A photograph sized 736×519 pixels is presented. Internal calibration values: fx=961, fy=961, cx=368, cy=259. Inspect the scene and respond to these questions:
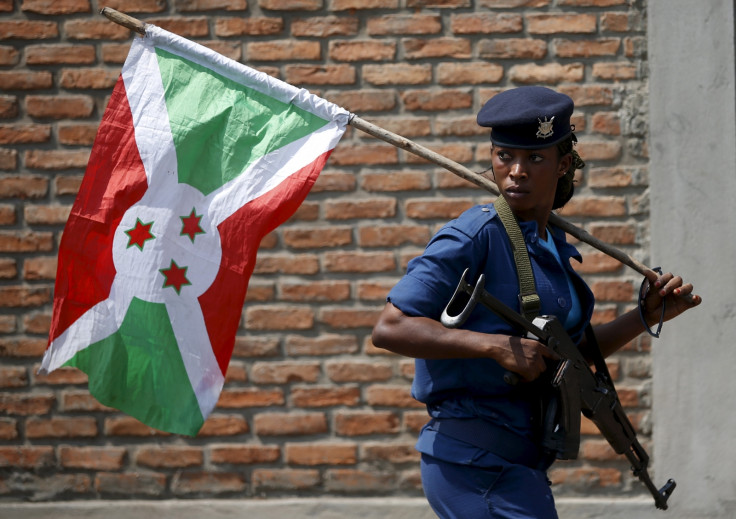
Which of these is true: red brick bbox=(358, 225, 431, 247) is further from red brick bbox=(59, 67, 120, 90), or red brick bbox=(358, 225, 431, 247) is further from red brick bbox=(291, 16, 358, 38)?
red brick bbox=(59, 67, 120, 90)

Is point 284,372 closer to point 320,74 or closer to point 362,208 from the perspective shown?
point 362,208

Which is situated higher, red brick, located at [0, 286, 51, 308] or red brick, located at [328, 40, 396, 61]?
red brick, located at [328, 40, 396, 61]

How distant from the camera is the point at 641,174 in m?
4.05

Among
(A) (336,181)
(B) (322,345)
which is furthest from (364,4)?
(B) (322,345)

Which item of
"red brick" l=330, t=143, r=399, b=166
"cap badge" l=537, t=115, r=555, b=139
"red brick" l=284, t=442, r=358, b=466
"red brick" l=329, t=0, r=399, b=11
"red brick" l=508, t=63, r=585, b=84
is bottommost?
"red brick" l=284, t=442, r=358, b=466

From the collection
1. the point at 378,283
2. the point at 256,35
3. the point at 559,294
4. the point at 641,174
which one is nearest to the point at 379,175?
the point at 378,283

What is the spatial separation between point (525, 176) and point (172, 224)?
101 centimetres

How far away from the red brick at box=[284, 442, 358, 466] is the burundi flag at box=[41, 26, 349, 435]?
1.46 meters

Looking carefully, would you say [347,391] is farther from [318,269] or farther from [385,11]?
[385,11]

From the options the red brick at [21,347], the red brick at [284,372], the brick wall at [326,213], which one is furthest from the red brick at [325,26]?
the red brick at [21,347]

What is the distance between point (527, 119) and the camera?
2336mm

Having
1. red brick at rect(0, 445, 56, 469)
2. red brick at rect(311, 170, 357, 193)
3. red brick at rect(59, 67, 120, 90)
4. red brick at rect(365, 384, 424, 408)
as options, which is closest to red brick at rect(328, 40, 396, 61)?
red brick at rect(311, 170, 357, 193)

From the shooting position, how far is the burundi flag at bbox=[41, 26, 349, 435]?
268 centimetres

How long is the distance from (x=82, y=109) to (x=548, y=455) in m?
2.65
